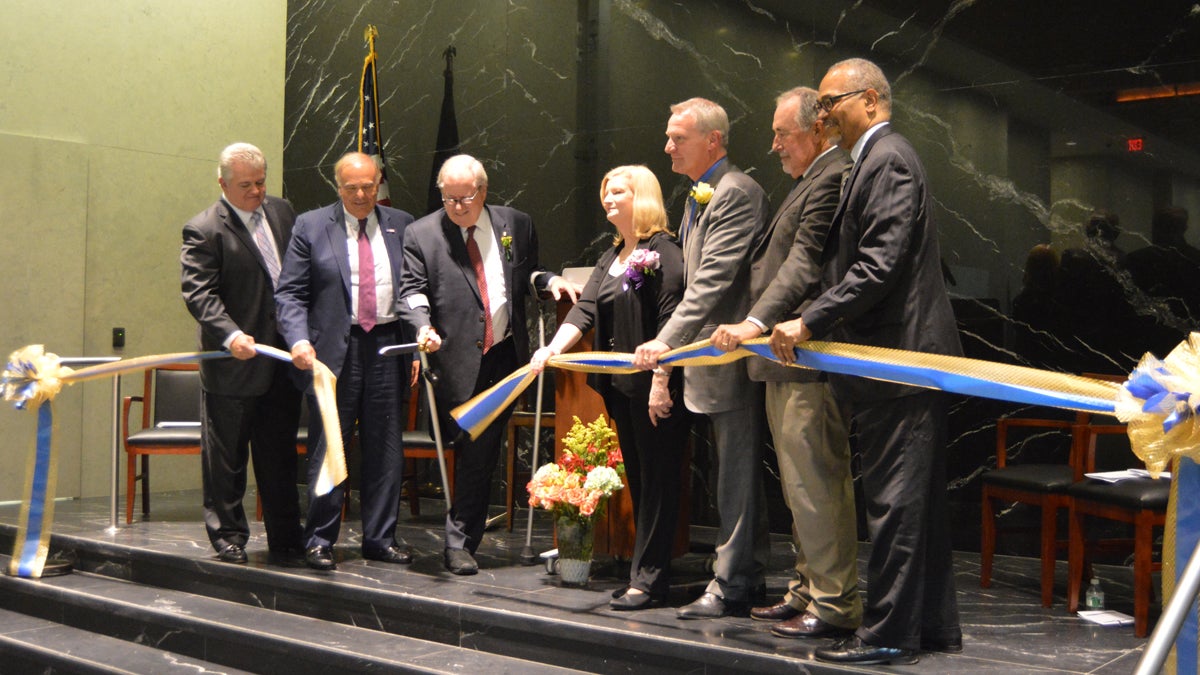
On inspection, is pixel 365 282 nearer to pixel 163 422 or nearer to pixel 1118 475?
pixel 163 422

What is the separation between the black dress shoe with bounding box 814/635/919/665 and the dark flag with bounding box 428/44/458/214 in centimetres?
440

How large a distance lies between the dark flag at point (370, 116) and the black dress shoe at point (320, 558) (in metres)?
2.66

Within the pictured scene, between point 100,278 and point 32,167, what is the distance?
2.45 feet

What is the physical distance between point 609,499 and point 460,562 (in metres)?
0.64

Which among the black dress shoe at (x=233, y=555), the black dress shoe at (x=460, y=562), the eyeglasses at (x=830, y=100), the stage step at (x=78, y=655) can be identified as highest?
the eyeglasses at (x=830, y=100)

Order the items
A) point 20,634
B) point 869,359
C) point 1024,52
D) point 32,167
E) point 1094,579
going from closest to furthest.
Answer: point 869,359 < point 1094,579 < point 20,634 < point 1024,52 < point 32,167

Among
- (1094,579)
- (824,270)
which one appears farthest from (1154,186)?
(824,270)

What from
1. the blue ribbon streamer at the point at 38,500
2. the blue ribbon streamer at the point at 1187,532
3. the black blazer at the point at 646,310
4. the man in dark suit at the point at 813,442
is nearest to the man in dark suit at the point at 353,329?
the black blazer at the point at 646,310

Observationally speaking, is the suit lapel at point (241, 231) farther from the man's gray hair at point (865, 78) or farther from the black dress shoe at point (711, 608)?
the man's gray hair at point (865, 78)

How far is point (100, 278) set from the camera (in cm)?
690

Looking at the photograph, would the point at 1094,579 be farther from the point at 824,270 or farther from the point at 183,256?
the point at 183,256

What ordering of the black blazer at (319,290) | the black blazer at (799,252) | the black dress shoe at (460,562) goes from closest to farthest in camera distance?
the black blazer at (799,252) → the black dress shoe at (460,562) → the black blazer at (319,290)

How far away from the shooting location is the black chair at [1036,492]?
3.97m

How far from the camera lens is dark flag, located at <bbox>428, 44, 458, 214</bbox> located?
687 centimetres
